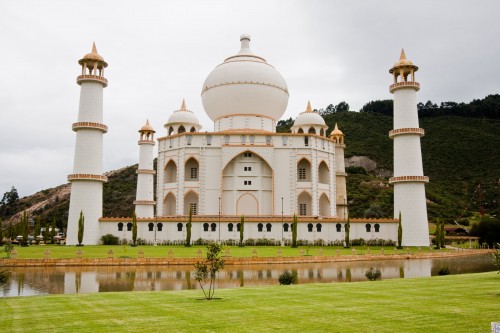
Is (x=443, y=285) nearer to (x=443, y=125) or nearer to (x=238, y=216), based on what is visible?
(x=238, y=216)

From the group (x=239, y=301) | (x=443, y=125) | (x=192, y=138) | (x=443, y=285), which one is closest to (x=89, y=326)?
(x=239, y=301)

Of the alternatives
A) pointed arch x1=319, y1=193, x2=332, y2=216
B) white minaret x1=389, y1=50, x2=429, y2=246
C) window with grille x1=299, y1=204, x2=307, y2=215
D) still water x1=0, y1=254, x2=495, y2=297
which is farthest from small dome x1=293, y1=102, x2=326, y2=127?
still water x1=0, y1=254, x2=495, y2=297

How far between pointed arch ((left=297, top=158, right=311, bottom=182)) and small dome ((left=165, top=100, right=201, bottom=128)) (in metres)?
12.8

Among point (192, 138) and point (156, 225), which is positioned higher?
point (192, 138)

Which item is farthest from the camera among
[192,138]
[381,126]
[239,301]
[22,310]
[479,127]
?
[381,126]

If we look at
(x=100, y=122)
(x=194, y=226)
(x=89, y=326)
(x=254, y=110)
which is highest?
(x=254, y=110)

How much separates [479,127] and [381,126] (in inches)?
757

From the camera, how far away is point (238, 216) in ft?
146

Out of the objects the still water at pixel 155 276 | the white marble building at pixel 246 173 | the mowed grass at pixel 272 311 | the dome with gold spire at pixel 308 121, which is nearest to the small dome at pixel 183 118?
the white marble building at pixel 246 173

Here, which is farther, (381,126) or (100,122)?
(381,126)

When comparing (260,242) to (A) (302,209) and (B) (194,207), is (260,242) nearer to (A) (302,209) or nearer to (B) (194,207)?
(A) (302,209)

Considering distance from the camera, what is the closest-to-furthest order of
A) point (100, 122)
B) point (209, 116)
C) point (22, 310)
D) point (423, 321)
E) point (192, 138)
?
point (423, 321) → point (22, 310) → point (100, 122) → point (192, 138) → point (209, 116)

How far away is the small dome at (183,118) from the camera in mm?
54406

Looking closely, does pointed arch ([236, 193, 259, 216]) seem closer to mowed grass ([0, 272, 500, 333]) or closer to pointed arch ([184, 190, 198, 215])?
pointed arch ([184, 190, 198, 215])
